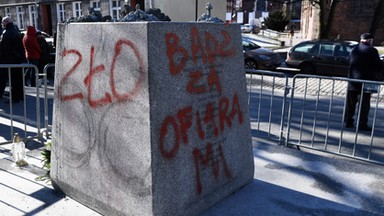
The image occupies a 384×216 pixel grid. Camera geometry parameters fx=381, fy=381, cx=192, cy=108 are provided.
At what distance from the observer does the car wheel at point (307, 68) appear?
15255 mm

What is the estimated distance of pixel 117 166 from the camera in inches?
130

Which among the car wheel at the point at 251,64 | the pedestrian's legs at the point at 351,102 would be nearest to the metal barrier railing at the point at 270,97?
the pedestrian's legs at the point at 351,102

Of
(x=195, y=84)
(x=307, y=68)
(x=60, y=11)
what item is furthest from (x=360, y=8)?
(x=195, y=84)

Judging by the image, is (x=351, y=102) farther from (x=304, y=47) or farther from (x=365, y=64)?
(x=304, y=47)

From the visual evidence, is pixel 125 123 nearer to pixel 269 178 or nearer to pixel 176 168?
pixel 176 168

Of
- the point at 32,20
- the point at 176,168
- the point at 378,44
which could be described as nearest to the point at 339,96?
the point at 176,168

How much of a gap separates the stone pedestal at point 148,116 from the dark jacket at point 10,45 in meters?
5.17

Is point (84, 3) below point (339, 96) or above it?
above

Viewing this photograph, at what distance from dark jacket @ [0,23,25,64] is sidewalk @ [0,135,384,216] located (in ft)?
12.6

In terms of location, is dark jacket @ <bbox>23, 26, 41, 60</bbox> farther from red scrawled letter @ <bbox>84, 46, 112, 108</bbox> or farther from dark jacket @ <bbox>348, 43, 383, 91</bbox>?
dark jacket @ <bbox>348, 43, 383, 91</bbox>

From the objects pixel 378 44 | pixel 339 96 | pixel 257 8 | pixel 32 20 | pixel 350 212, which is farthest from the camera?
pixel 257 8

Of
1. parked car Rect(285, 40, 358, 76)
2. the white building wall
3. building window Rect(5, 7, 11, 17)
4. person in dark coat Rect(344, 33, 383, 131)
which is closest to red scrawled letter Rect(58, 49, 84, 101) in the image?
person in dark coat Rect(344, 33, 383, 131)

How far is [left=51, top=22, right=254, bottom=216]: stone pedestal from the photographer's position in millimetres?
3049

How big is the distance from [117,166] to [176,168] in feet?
1.70
